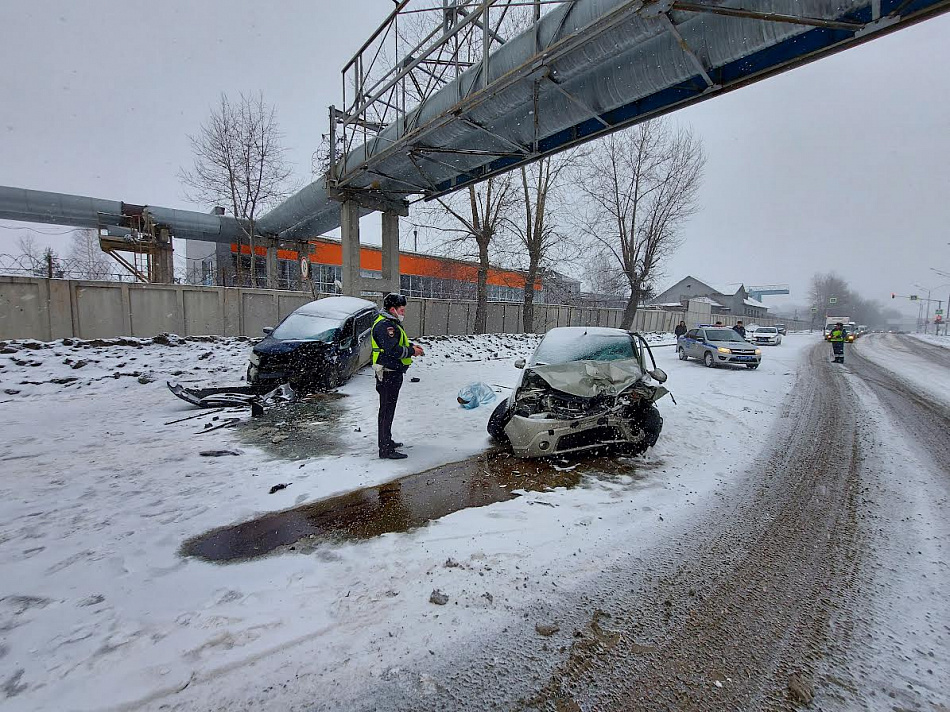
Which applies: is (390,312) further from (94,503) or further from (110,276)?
(110,276)

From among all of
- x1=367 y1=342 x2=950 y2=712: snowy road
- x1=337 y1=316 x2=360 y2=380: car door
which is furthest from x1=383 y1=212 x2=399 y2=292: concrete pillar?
x1=367 y1=342 x2=950 y2=712: snowy road

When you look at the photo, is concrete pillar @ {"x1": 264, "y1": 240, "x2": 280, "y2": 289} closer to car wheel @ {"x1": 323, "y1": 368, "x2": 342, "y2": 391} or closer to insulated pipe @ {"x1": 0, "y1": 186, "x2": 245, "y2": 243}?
insulated pipe @ {"x1": 0, "y1": 186, "x2": 245, "y2": 243}

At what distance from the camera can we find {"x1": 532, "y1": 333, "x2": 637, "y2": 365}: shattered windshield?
588cm

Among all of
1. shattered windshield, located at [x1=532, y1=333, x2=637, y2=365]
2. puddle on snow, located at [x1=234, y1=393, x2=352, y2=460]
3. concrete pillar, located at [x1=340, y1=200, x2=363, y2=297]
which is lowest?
puddle on snow, located at [x1=234, y1=393, x2=352, y2=460]

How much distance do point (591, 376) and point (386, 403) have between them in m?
2.63

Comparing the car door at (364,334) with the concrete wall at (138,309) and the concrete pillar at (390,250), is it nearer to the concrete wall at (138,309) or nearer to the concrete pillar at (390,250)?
the concrete pillar at (390,250)

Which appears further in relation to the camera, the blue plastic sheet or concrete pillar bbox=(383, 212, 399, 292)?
concrete pillar bbox=(383, 212, 399, 292)

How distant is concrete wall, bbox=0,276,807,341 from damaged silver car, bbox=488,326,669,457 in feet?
40.3

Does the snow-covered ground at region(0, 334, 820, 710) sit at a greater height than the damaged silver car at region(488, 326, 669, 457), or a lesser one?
lesser

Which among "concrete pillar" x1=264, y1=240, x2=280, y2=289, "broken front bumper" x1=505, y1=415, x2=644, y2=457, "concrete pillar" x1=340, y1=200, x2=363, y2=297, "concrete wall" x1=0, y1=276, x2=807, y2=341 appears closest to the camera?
"broken front bumper" x1=505, y1=415, x2=644, y2=457

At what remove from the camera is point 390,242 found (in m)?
13.0

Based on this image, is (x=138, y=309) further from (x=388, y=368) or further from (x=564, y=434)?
(x=564, y=434)

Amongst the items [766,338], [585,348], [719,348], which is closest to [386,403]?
[585,348]

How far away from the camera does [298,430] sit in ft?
20.1
